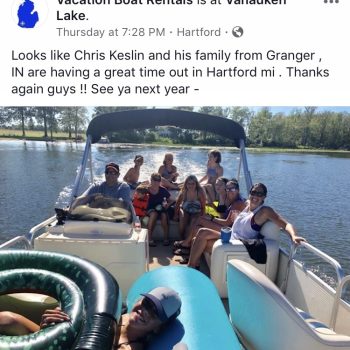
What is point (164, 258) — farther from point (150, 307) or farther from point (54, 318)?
point (54, 318)

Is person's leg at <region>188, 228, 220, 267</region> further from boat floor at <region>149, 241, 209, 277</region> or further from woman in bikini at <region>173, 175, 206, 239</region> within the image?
woman in bikini at <region>173, 175, 206, 239</region>

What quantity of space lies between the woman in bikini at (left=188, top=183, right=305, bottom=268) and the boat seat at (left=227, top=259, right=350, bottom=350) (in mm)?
960

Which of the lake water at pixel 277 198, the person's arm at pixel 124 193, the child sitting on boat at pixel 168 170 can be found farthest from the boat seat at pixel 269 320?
the lake water at pixel 277 198

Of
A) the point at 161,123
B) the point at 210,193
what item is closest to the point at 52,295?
the point at 161,123

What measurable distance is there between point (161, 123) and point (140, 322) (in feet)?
11.5

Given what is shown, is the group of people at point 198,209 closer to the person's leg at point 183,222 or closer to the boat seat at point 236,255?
the person's leg at point 183,222

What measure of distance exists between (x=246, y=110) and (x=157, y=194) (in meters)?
50.6

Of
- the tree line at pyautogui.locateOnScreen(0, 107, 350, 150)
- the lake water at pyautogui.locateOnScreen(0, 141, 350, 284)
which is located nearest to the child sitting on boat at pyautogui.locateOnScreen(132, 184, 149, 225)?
the lake water at pyautogui.locateOnScreen(0, 141, 350, 284)

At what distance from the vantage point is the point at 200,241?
140 inches

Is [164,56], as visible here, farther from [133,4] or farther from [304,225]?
[304,225]

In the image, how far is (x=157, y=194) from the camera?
466cm

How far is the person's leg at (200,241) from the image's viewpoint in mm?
3523

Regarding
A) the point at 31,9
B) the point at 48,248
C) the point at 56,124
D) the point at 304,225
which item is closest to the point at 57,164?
the point at 304,225

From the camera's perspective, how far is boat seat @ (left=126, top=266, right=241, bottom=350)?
1.70 meters
